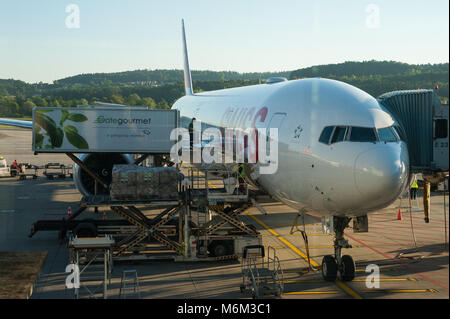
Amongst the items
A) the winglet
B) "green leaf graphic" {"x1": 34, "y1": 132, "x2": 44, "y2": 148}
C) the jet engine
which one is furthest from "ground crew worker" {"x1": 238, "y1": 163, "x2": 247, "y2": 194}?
the winglet

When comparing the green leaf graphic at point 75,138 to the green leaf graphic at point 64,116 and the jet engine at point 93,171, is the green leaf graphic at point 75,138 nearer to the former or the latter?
the green leaf graphic at point 64,116

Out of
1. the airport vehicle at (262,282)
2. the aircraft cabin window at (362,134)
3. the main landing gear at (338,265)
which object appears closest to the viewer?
the aircraft cabin window at (362,134)

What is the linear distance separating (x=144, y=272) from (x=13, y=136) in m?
80.1

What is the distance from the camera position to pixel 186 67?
48.2 meters

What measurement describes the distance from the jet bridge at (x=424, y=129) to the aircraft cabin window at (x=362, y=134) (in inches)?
44.4

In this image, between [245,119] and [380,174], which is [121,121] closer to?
[245,119]

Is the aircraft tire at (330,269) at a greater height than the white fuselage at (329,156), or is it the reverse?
the white fuselage at (329,156)

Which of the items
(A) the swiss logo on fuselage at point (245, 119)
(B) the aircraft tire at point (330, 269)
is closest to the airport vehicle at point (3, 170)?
(A) the swiss logo on fuselage at point (245, 119)

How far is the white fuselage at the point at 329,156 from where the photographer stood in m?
13.0

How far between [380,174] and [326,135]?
1921 millimetres

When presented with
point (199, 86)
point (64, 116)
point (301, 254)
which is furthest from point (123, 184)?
point (199, 86)
